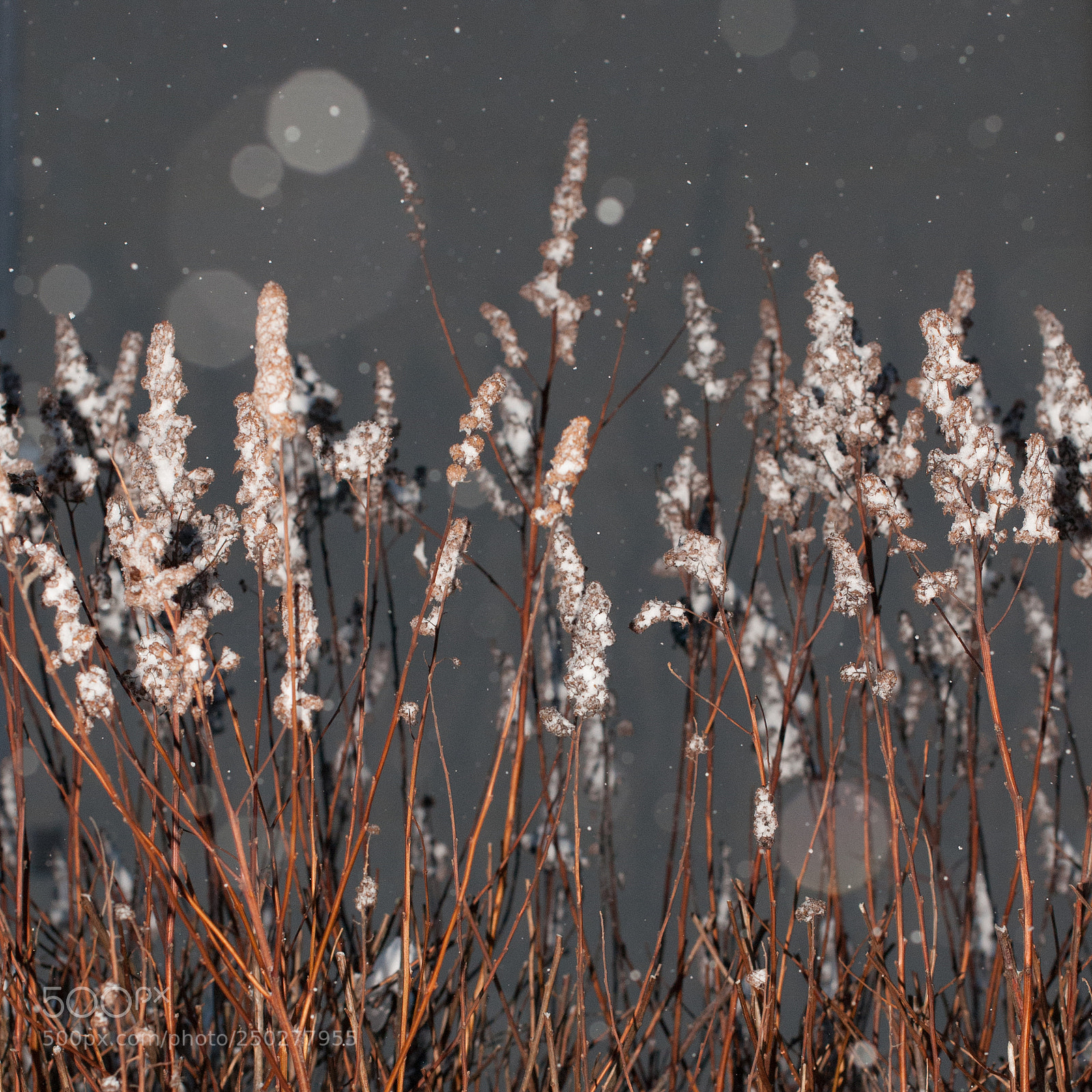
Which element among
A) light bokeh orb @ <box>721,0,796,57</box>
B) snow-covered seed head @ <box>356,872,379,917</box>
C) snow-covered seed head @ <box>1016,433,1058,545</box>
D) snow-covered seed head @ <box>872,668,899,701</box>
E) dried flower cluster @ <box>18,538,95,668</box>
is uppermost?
light bokeh orb @ <box>721,0,796,57</box>

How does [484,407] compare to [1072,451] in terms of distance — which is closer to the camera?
[484,407]

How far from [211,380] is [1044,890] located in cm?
149

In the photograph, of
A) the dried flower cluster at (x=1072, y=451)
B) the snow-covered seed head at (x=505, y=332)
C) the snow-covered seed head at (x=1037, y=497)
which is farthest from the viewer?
the snow-covered seed head at (x=505, y=332)

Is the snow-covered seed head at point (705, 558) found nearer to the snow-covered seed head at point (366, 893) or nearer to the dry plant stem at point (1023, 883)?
the dry plant stem at point (1023, 883)

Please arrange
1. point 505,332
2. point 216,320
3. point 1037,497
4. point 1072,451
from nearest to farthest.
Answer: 1. point 1037,497
2. point 1072,451
3. point 505,332
4. point 216,320

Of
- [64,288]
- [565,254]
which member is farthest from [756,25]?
[64,288]

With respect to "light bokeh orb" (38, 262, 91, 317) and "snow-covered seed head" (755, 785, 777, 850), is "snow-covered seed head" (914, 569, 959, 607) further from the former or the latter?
"light bokeh orb" (38, 262, 91, 317)

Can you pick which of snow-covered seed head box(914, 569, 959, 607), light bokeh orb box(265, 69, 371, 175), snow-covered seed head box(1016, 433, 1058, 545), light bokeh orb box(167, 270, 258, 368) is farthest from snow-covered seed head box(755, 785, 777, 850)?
light bokeh orb box(265, 69, 371, 175)

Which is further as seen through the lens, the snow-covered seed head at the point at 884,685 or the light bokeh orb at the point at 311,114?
the light bokeh orb at the point at 311,114

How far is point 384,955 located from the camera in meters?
1.06

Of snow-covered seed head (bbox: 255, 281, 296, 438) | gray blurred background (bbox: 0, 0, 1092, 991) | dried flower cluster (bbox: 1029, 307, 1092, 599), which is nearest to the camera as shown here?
snow-covered seed head (bbox: 255, 281, 296, 438)

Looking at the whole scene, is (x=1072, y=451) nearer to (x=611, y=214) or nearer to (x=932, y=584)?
(x=932, y=584)

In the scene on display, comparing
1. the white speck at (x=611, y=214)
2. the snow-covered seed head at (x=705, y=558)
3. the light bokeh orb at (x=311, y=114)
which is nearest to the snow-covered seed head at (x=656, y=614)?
the snow-covered seed head at (x=705, y=558)

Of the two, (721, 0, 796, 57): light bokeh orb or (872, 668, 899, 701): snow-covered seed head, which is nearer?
(872, 668, 899, 701): snow-covered seed head
